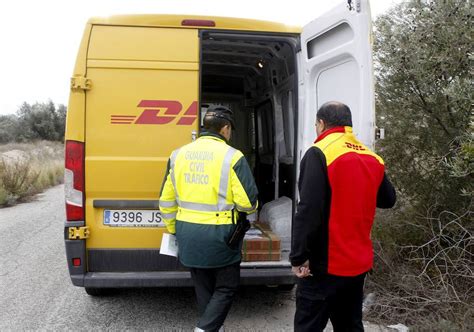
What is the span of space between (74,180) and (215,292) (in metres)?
1.49

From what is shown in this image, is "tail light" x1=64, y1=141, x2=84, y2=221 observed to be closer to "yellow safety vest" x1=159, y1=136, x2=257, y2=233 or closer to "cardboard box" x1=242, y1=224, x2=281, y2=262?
"yellow safety vest" x1=159, y1=136, x2=257, y2=233

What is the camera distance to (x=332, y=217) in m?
2.52

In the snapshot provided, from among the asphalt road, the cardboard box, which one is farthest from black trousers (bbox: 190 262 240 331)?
the asphalt road

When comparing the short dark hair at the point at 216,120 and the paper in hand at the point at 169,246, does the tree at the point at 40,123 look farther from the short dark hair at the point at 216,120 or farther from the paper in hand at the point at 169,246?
the short dark hair at the point at 216,120

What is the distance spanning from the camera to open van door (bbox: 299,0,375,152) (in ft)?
10.3

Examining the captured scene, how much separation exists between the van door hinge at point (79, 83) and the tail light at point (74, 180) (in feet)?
1.46

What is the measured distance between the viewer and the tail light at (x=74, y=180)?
3.59 metres

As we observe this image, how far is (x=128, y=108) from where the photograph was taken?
3639 millimetres

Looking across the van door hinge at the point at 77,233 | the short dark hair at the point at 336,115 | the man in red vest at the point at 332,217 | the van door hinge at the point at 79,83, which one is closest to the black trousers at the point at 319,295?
the man in red vest at the point at 332,217

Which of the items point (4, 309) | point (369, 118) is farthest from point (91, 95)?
point (4, 309)

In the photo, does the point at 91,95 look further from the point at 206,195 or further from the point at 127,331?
the point at 127,331

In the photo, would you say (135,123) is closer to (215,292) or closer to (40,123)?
(215,292)

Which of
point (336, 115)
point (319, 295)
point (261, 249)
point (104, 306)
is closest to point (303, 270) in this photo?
point (319, 295)

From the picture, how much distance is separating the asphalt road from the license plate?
1.02m
